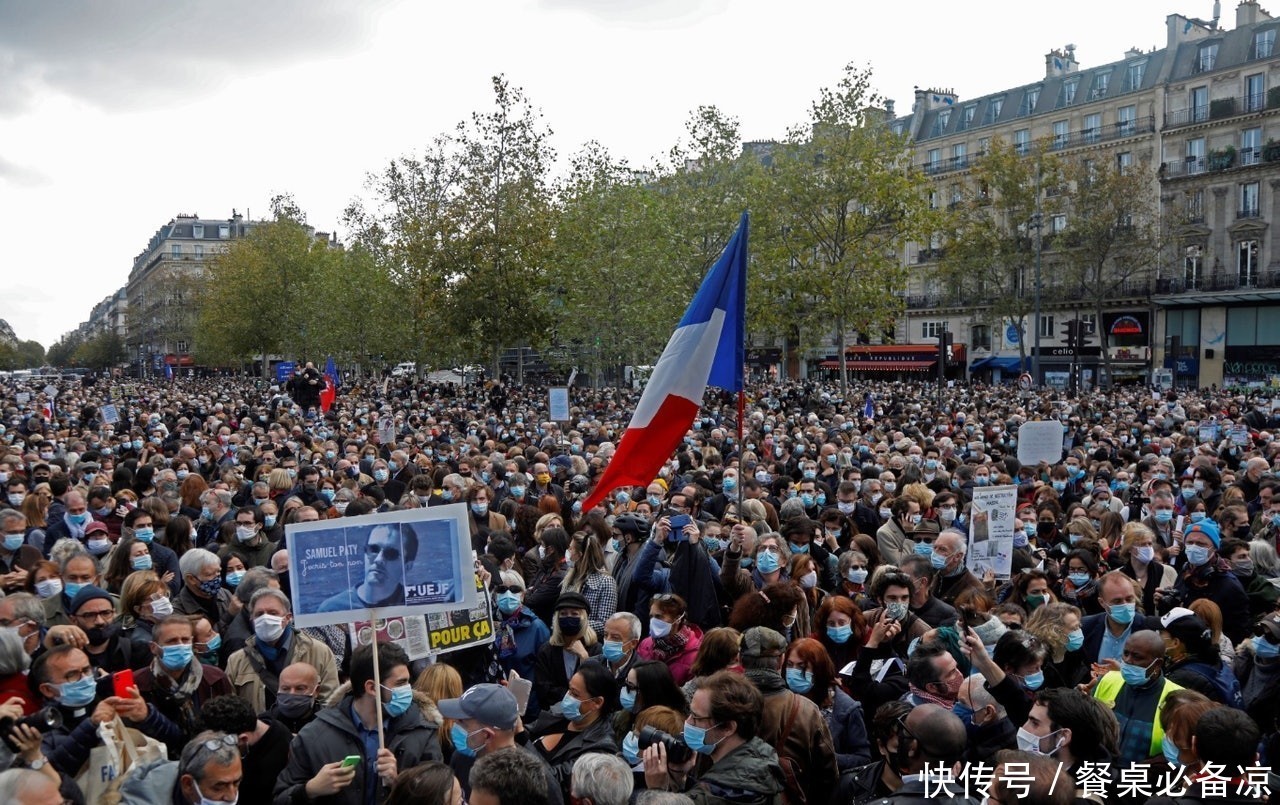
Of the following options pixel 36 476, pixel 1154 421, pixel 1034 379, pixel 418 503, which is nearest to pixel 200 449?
pixel 36 476

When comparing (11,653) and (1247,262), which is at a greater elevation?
(1247,262)

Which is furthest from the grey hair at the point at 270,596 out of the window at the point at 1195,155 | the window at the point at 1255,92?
the window at the point at 1195,155

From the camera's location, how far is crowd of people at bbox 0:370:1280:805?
3.93 meters

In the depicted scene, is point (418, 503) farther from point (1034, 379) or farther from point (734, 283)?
point (1034, 379)

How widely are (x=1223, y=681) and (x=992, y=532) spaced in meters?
2.33

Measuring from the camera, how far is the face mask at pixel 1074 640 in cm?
571

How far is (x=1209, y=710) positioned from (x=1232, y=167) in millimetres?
50416

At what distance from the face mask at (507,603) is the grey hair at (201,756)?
2422mm

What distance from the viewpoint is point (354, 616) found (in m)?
4.69

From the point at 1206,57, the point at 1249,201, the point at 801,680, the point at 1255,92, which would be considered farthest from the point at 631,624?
the point at 1206,57

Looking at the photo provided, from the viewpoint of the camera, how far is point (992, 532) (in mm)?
7355

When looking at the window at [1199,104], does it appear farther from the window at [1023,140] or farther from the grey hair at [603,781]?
the grey hair at [603,781]

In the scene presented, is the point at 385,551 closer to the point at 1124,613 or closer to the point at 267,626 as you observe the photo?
the point at 267,626

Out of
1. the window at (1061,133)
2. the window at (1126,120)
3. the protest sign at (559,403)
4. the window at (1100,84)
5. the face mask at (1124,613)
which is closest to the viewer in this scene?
the face mask at (1124,613)
